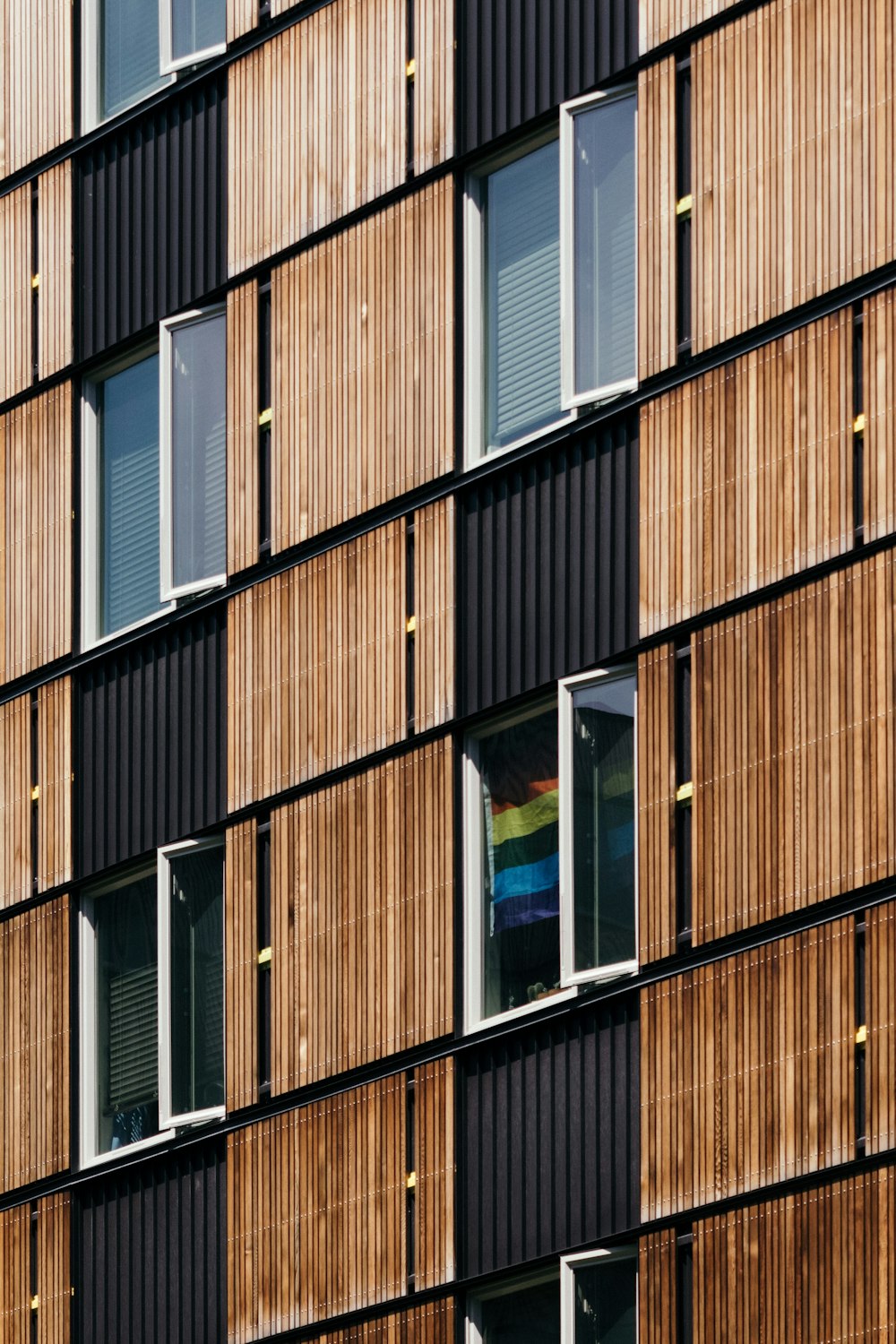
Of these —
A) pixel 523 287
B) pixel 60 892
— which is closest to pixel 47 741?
pixel 60 892

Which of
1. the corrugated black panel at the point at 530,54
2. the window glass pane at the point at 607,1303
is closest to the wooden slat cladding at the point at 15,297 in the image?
the corrugated black panel at the point at 530,54

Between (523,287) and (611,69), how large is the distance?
1.75 meters

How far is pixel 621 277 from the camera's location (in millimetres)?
28422

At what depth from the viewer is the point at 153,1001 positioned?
3159 centimetres

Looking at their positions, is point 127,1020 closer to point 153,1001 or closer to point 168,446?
point 153,1001

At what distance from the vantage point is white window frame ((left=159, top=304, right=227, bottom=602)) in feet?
105

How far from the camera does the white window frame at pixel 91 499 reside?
32.9 m

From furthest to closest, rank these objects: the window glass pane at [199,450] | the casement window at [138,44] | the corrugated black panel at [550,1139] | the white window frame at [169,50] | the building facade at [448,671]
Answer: the casement window at [138,44] < the white window frame at [169,50] < the window glass pane at [199,450] < the corrugated black panel at [550,1139] < the building facade at [448,671]

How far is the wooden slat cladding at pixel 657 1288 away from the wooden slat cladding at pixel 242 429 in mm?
7044

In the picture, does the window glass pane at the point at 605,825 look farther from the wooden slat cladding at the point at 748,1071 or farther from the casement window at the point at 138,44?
the casement window at the point at 138,44

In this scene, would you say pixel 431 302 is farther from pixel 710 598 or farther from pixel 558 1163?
pixel 558 1163

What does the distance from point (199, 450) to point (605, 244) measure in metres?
4.80

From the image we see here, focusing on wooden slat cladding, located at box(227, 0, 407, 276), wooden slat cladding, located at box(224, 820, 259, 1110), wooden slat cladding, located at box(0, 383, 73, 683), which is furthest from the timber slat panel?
wooden slat cladding, located at box(0, 383, 73, 683)

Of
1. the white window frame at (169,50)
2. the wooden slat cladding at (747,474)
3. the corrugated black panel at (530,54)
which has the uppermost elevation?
the white window frame at (169,50)
